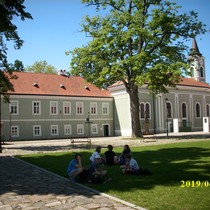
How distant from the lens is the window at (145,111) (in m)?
49.5

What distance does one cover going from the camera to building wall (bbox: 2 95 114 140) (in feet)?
135

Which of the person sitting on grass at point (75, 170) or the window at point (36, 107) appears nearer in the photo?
the person sitting on grass at point (75, 170)

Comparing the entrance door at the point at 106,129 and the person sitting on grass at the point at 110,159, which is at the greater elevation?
the entrance door at the point at 106,129

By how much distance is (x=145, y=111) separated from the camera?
4978 centimetres

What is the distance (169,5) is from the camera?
31328 millimetres

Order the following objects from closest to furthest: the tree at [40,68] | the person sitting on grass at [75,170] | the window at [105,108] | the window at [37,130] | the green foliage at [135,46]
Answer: the person sitting on grass at [75,170] < the green foliage at [135,46] < the window at [37,130] < the window at [105,108] < the tree at [40,68]

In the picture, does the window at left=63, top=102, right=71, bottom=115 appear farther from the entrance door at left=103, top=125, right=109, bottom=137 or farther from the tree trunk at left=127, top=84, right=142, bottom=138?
the tree trunk at left=127, top=84, right=142, bottom=138

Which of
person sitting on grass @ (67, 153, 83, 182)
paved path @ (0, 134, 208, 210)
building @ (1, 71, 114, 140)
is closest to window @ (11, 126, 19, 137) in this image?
building @ (1, 71, 114, 140)

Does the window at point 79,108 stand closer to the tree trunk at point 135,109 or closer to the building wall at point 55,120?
the building wall at point 55,120

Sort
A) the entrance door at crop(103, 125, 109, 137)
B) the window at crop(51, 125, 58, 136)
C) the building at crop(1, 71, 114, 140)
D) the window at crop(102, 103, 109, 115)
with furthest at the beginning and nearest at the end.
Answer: the window at crop(102, 103, 109, 115) → the entrance door at crop(103, 125, 109, 137) → the window at crop(51, 125, 58, 136) → the building at crop(1, 71, 114, 140)

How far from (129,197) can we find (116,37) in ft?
79.8

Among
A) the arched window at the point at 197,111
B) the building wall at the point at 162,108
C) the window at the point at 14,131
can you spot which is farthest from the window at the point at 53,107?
the arched window at the point at 197,111

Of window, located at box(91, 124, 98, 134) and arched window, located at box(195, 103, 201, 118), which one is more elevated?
arched window, located at box(195, 103, 201, 118)

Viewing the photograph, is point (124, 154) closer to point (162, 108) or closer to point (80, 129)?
point (80, 129)
